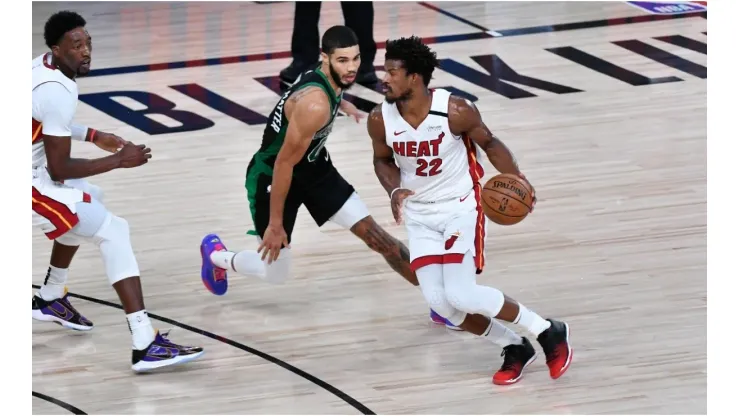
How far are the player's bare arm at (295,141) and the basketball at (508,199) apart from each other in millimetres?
836

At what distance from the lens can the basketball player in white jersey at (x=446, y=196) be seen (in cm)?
518

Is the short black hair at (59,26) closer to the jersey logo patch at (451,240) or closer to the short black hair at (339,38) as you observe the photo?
the short black hair at (339,38)

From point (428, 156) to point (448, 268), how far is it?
0.51m

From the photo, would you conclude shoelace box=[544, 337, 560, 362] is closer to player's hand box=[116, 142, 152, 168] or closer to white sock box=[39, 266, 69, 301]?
player's hand box=[116, 142, 152, 168]

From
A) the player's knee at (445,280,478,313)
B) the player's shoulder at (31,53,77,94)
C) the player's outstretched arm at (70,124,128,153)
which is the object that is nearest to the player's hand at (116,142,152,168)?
the player's outstretched arm at (70,124,128,153)

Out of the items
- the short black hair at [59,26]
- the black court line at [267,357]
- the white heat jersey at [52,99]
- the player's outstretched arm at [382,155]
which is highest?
the short black hair at [59,26]

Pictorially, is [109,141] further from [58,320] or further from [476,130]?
[476,130]

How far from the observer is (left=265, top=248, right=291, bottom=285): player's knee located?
602 centimetres

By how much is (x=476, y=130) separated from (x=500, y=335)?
36.4 inches

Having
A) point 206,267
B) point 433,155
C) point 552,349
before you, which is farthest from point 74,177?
point 552,349

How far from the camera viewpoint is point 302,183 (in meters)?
5.91

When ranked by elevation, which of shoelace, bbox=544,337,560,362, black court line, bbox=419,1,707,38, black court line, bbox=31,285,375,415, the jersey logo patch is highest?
black court line, bbox=419,1,707,38

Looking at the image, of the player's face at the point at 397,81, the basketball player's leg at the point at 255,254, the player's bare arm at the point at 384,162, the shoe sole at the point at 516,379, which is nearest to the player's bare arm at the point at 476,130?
the player's face at the point at 397,81

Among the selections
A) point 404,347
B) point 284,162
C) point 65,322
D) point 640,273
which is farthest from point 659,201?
point 65,322
